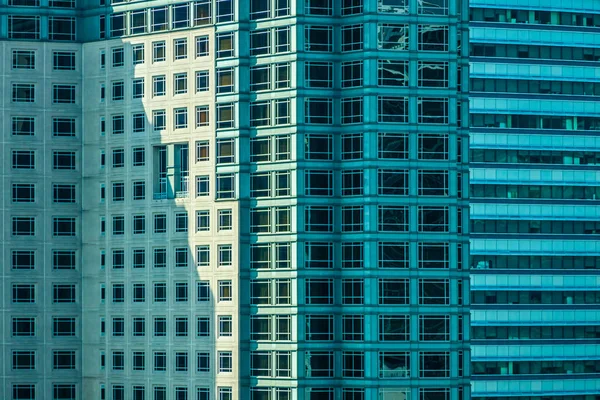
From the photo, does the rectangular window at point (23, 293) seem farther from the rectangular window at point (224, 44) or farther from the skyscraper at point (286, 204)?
the rectangular window at point (224, 44)

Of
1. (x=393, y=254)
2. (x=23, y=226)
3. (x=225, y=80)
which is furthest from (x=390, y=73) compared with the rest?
(x=23, y=226)

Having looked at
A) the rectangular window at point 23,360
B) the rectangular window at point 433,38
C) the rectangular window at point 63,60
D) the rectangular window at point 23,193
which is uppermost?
the rectangular window at point 433,38

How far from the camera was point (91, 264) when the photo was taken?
191 m

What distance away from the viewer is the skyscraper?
595 feet

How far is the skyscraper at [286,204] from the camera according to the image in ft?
595

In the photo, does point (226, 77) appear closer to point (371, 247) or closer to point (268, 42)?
point (268, 42)

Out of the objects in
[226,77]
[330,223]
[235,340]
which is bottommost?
[235,340]

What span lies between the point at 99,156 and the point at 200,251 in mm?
15501

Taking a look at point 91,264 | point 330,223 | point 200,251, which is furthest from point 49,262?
point 330,223

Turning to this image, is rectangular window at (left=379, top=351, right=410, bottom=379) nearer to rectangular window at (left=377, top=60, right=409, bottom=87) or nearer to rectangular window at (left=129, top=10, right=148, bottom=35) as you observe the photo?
rectangular window at (left=377, top=60, right=409, bottom=87)

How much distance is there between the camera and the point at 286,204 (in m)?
182

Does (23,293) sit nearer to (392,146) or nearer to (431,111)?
(392,146)

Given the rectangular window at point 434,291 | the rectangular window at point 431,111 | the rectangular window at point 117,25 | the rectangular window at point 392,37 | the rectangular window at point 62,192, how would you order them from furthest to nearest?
1. the rectangular window at point 62,192
2. the rectangular window at point 117,25
3. the rectangular window at point 392,37
4. the rectangular window at point 431,111
5. the rectangular window at point 434,291

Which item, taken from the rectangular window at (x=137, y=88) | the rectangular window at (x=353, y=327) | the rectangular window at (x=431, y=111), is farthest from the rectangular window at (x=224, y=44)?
the rectangular window at (x=353, y=327)
